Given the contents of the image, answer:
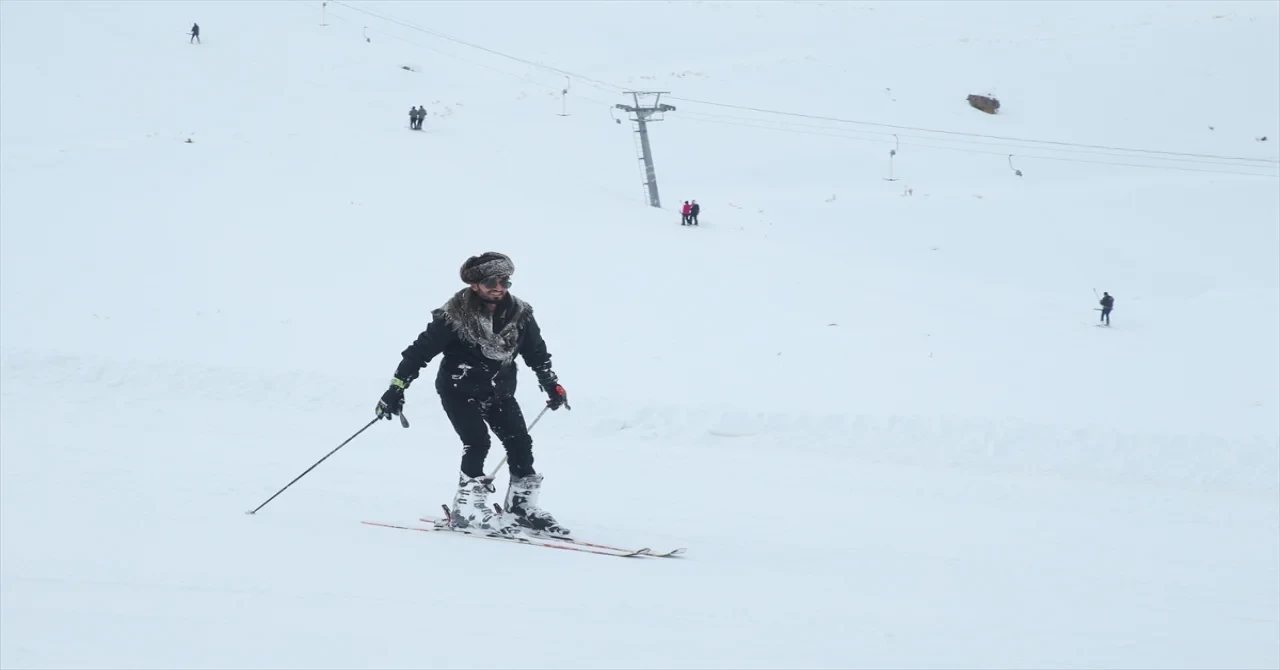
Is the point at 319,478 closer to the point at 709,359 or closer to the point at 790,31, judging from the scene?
the point at 709,359

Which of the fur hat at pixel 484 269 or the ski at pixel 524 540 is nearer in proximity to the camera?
the fur hat at pixel 484 269

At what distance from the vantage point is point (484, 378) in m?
5.82

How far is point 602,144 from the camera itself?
121ft

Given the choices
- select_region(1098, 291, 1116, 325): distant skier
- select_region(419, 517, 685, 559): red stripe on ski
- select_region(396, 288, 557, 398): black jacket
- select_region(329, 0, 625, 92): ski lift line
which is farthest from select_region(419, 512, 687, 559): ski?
select_region(329, 0, 625, 92): ski lift line

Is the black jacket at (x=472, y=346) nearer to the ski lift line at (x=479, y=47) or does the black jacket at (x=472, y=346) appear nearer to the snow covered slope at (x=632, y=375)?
the snow covered slope at (x=632, y=375)

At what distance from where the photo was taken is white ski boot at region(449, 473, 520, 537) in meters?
6.18

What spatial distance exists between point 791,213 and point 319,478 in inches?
891

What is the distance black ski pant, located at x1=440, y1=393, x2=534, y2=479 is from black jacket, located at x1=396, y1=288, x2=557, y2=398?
2.4 inches

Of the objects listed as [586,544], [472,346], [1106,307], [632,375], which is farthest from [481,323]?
[1106,307]

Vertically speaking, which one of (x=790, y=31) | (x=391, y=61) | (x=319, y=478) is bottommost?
(x=319, y=478)

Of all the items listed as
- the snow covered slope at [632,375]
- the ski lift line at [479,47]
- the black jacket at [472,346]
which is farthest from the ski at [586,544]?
the ski lift line at [479,47]

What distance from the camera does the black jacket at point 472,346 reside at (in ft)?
18.7

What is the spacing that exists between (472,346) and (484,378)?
8.5 inches

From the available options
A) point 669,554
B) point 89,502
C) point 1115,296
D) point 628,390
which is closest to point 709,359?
point 628,390
